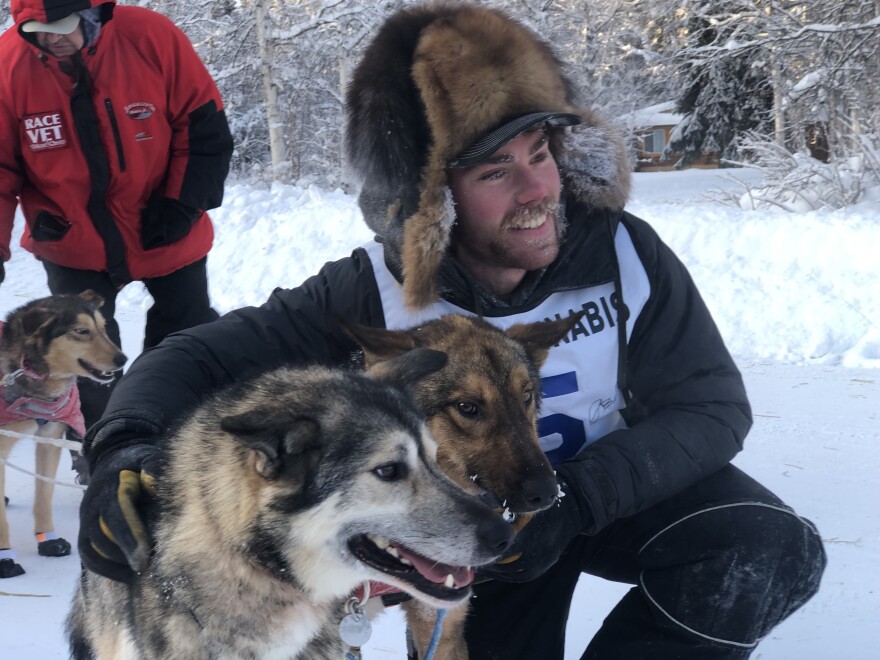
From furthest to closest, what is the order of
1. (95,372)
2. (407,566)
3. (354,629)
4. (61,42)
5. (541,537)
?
(95,372) < (61,42) < (541,537) < (354,629) < (407,566)

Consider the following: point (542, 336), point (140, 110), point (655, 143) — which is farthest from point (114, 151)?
point (655, 143)

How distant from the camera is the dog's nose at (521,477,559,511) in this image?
1.76 m

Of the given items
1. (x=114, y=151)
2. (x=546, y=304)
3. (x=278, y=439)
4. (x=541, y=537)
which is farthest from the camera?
(x=114, y=151)

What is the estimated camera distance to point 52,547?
3459 mm

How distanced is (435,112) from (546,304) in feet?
1.99

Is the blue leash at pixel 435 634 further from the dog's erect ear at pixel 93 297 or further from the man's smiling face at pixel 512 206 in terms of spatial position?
the dog's erect ear at pixel 93 297

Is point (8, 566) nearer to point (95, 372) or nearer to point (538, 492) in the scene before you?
point (95, 372)

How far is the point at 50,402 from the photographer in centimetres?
356

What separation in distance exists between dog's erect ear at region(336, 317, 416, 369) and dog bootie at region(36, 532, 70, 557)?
2.10m

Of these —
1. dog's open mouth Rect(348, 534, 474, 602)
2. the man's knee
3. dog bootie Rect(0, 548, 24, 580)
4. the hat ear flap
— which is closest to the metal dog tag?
dog's open mouth Rect(348, 534, 474, 602)

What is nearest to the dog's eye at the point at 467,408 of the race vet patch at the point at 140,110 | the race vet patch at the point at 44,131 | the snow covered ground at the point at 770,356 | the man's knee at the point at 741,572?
the man's knee at the point at 741,572

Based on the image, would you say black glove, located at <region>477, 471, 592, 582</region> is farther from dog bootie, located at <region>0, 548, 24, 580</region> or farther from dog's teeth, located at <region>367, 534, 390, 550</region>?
dog bootie, located at <region>0, 548, 24, 580</region>

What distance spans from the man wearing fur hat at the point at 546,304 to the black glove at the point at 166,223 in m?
1.29

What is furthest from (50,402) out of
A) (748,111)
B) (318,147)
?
(318,147)
